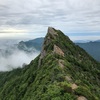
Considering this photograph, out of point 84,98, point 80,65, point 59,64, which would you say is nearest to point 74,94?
point 84,98

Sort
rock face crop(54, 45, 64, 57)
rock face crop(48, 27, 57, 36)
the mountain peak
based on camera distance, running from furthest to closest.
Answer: the mountain peak
rock face crop(48, 27, 57, 36)
rock face crop(54, 45, 64, 57)

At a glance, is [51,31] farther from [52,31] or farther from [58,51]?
[58,51]

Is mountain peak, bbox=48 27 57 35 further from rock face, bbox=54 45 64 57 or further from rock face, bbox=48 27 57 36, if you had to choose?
rock face, bbox=54 45 64 57

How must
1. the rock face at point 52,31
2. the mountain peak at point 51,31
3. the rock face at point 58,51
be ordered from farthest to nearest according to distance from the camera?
the mountain peak at point 51,31
the rock face at point 52,31
the rock face at point 58,51

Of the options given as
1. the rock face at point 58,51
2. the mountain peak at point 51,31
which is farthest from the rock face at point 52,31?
the rock face at point 58,51

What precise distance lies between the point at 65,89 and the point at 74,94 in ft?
5.76


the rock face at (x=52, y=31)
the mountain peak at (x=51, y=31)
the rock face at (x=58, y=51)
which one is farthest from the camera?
the mountain peak at (x=51, y=31)

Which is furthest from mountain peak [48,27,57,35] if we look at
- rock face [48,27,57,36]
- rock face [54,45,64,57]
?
rock face [54,45,64,57]

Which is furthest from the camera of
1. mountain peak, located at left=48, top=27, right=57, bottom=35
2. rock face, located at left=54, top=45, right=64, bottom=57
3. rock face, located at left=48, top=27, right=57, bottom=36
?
mountain peak, located at left=48, top=27, right=57, bottom=35

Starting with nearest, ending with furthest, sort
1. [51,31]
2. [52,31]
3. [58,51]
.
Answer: [58,51], [51,31], [52,31]

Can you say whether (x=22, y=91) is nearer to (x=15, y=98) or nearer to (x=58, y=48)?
(x=15, y=98)

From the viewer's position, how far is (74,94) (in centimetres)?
4209

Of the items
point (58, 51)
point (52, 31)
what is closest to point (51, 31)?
point (52, 31)

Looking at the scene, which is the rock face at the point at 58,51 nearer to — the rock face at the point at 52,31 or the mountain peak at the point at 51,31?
the rock face at the point at 52,31
